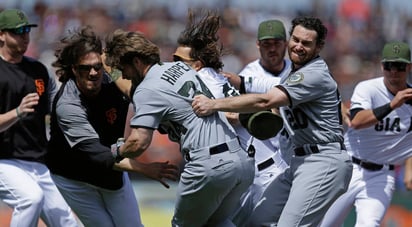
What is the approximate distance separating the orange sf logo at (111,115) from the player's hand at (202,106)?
4.60 feet

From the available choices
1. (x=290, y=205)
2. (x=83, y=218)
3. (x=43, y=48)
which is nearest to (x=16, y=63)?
(x=83, y=218)

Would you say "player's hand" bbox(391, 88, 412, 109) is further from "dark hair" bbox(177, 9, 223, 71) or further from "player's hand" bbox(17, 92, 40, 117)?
"player's hand" bbox(17, 92, 40, 117)

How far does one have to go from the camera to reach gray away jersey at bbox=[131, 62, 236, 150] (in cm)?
800

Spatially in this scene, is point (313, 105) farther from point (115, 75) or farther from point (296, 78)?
point (115, 75)

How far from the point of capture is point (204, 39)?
8984 millimetres

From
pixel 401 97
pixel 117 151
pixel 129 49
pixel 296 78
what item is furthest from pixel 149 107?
pixel 401 97

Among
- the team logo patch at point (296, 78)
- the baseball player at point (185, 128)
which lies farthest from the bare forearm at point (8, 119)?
the team logo patch at point (296, 78)

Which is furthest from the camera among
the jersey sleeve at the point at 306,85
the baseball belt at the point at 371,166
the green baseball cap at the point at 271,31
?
the green baseball cap at the point at 271,31

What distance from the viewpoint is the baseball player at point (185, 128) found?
8.02 metres

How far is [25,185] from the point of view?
9.41 m

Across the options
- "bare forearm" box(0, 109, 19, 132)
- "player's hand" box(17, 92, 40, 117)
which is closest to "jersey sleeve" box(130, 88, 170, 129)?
"player's hand" box(17, 92, 40, 117)

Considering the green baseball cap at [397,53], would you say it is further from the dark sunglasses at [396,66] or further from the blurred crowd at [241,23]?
the blurred crowd at [241,23]

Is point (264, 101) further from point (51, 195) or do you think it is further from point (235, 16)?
point (235, 16)

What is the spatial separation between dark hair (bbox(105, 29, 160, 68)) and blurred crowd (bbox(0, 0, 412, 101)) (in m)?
10.4
